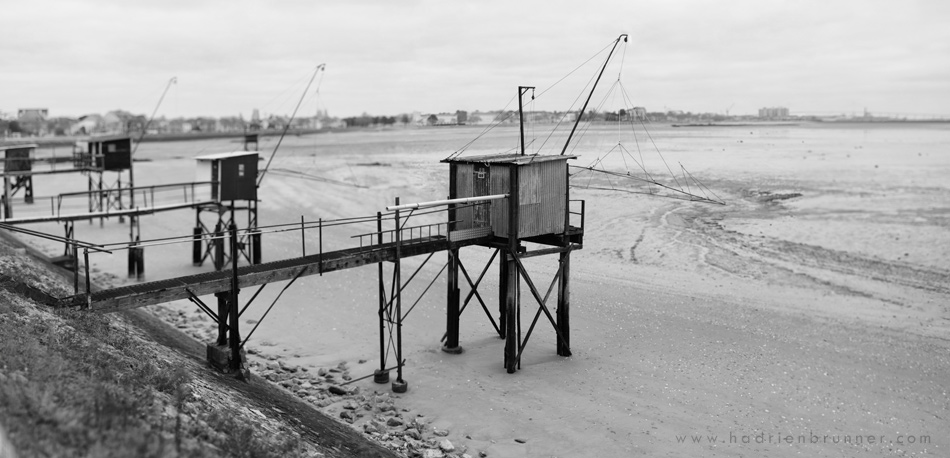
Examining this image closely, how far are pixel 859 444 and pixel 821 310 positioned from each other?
31.9ft

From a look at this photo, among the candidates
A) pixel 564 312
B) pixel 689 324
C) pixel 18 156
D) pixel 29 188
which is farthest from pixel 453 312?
pixel 18 156

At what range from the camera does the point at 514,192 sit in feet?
67.2

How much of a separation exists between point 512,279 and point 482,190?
2.50m

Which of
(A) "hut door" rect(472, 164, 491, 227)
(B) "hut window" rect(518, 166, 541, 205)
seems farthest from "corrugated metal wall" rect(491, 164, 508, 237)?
(B) "hut window" rect(518, 166, 541, 205)

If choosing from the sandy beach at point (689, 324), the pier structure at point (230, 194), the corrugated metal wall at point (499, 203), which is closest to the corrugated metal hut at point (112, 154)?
the sandy beach at point (689, 324)

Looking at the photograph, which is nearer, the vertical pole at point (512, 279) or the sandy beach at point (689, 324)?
the sandy beach at point (689, 324)

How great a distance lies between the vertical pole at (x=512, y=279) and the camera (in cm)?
2034

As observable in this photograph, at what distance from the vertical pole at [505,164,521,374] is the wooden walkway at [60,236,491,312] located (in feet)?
2.99

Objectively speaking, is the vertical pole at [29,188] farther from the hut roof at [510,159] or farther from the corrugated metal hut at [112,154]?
the hut roof at [510,159]

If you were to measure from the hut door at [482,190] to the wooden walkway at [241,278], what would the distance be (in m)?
0.53

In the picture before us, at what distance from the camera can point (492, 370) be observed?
20.5 m

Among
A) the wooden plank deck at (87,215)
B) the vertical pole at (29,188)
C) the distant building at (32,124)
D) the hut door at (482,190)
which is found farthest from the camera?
the distant building at (32,124)

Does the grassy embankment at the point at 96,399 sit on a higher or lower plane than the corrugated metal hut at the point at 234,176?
lower

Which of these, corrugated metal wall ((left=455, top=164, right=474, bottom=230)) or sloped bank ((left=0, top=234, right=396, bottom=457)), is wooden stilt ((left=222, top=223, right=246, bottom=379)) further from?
corrugated metal wall ((left=455, top=164, right=474, bottom=230))
